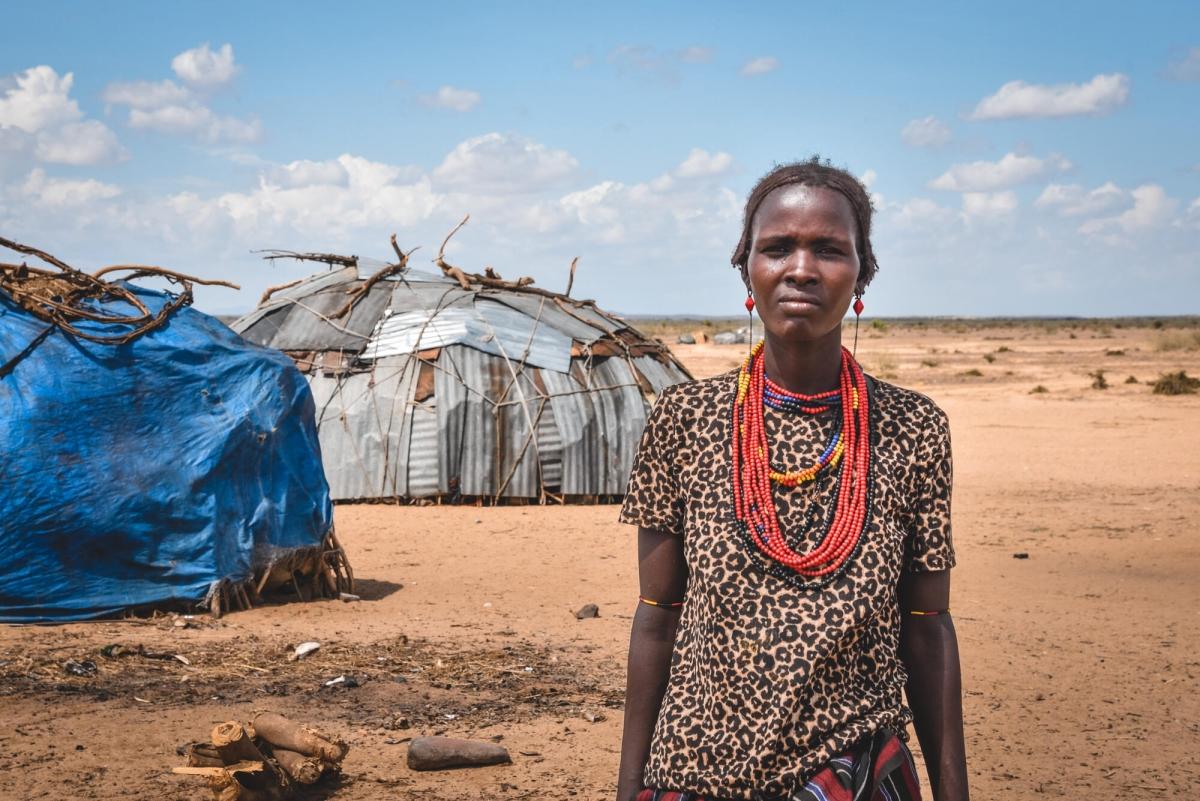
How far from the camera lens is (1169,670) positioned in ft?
21.4

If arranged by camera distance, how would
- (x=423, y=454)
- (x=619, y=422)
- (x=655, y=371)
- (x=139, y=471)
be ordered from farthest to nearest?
1. (x=655, y=371)
2. (x=619, y=422)
3. (x=423, y=454)
4. (x=139, y=471)

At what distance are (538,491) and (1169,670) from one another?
6985 millimetres

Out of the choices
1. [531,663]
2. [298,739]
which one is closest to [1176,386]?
[531,663]

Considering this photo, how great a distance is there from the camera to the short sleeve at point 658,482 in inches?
81.4

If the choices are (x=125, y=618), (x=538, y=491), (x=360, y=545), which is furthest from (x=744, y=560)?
(x=538, y=491)

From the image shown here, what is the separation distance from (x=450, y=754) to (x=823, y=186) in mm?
3396

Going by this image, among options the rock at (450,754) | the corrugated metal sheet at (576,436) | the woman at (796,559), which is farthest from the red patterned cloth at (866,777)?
the corrugated metal sheet at (576,436)

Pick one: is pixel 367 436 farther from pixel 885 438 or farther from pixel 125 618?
pixel 885 438

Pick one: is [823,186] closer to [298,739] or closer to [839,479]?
[839,479]

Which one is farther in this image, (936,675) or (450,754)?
(450,754)

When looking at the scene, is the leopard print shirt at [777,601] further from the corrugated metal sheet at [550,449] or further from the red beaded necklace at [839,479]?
the corrugated metal sheet at [550,449]

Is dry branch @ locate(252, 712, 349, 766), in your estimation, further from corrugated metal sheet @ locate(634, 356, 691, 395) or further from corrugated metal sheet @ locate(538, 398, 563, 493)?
corrugated metal sheet @ locate(634, 356, 691, 395)

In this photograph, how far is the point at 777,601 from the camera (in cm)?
194

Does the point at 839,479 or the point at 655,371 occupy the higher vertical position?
the point at 839,479
